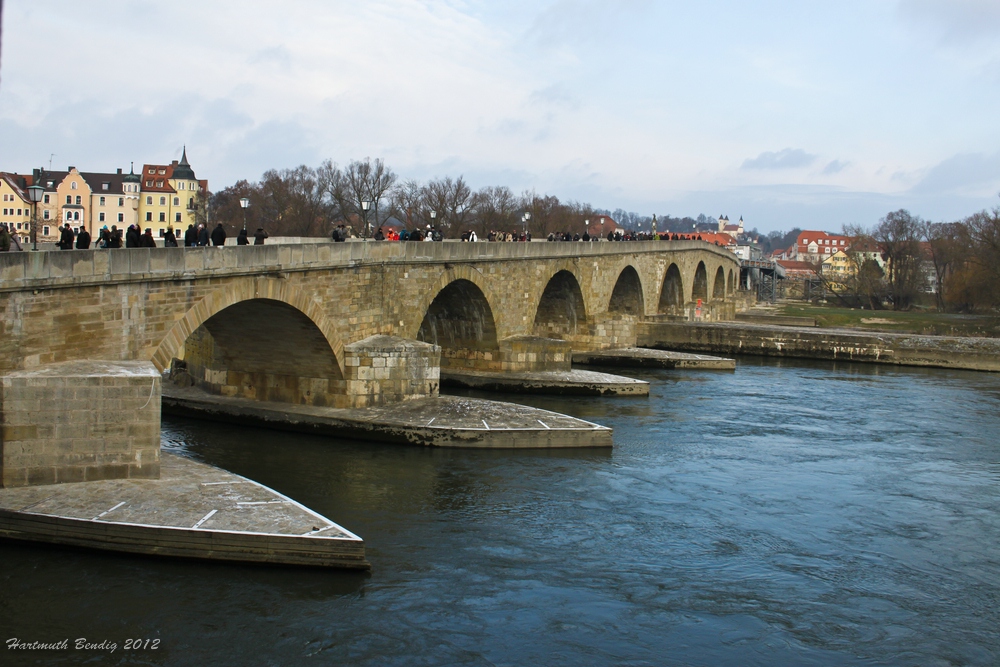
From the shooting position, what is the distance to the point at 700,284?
56469 millimetres

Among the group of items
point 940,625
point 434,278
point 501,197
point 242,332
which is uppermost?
point 501,197

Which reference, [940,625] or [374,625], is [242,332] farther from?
[940,625]

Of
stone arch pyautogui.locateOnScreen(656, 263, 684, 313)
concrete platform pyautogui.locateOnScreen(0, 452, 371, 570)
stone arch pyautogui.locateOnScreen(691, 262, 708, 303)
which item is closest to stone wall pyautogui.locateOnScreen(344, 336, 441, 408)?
concrete platform pyautogui.locateOnScreen(0, 452, 371, 570)

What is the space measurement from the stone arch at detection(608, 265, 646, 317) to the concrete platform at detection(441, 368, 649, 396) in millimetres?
13928

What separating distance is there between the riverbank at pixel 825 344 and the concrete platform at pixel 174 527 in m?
28.1

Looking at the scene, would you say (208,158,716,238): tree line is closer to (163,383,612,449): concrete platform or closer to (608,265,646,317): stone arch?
(608,265,646,317): stone arch

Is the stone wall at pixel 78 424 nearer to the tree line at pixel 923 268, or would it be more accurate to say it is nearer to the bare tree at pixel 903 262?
the tree line at pixel 923 268

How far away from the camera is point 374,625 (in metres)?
9.89

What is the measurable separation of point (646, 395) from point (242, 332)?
37.8 feet

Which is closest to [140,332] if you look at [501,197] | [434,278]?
[434,278]

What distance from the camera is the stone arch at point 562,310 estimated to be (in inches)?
1251

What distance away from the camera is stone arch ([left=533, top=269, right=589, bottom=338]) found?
3177 centimetres

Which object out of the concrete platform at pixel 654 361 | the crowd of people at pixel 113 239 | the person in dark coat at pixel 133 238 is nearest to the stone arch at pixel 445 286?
the crowd of people at pixel 113 239

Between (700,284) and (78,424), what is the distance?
48208 millimetres
